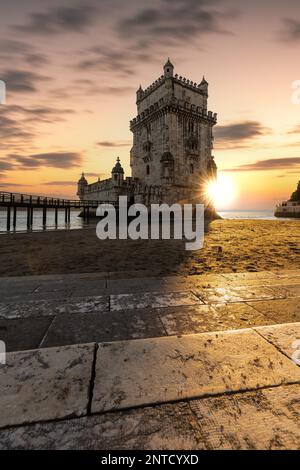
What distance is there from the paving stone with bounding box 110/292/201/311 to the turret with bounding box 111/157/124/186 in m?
33.6

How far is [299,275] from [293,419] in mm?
4430

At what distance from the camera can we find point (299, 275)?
522cm

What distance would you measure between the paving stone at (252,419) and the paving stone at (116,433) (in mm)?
98

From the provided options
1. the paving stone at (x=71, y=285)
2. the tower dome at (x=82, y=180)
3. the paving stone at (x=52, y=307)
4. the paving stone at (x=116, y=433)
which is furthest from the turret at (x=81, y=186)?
the paving stone at (x=116, y=433)

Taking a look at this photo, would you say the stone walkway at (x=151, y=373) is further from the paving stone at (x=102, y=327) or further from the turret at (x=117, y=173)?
A: the turret at (x=117, y=173)

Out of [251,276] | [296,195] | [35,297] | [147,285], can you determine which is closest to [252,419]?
[147,285]

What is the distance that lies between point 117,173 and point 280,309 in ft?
114

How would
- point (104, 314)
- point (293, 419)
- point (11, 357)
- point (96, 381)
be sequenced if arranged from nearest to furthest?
point (293, 419), point (96, 381), point (11, 357), point (104, 314)

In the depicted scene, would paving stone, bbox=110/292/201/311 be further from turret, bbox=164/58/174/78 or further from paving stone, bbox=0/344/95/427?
turret, bbox=164/58/174/78

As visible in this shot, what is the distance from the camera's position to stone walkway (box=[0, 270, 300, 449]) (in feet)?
4.50

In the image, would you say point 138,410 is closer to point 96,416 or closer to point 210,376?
point 96,416

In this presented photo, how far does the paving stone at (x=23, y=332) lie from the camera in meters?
2.42

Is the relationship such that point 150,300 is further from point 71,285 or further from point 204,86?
point 204,86

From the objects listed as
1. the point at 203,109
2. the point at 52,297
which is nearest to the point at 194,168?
the point at 203,109
